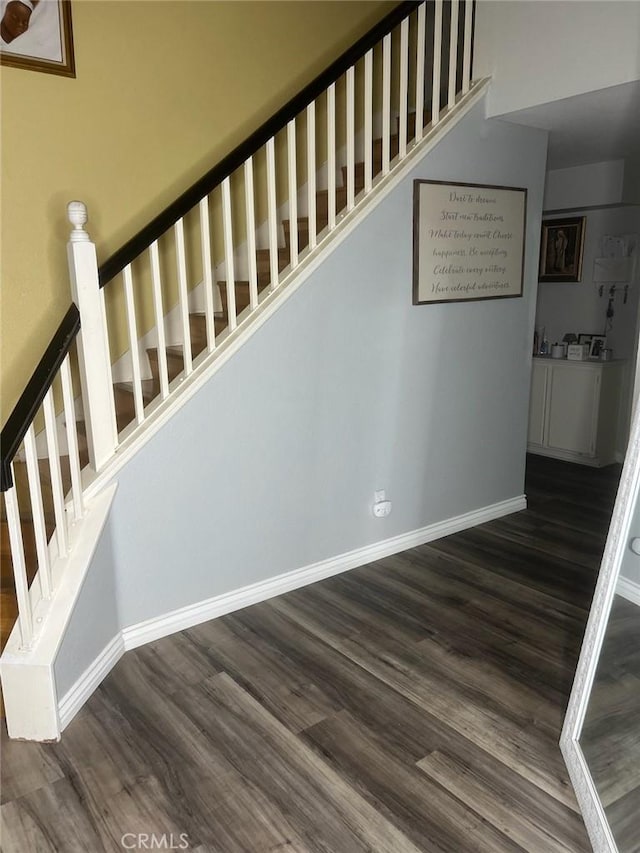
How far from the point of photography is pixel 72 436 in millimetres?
2277

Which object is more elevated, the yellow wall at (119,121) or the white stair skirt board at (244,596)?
the yellow wall at (119,121)

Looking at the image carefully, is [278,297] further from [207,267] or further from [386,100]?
[386,100]

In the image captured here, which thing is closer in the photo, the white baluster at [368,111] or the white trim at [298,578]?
the white trim at [298,578]

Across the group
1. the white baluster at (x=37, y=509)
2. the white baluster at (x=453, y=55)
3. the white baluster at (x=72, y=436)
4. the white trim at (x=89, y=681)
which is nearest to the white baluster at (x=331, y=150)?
the white baluster at (x=453, y=55)

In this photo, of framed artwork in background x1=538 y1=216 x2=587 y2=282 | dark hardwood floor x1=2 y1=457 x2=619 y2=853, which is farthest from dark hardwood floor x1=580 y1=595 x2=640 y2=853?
framed artwork in background x1=538 y1=216 x2=587 y2=282

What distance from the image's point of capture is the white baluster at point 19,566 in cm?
203

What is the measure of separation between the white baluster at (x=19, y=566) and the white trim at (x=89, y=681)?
28 centimetres

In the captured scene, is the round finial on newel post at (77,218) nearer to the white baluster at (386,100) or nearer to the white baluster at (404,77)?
the white baluster at (386,100)

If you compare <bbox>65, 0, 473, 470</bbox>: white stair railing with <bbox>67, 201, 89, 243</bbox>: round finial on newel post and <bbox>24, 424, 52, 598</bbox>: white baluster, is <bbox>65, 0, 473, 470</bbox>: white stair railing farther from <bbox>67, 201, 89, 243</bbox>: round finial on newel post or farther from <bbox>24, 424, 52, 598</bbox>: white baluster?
<bbox>24, 424, 52, 598</bbox>: white baluster

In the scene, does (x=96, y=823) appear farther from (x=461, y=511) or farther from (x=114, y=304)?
(x=461, y=511)

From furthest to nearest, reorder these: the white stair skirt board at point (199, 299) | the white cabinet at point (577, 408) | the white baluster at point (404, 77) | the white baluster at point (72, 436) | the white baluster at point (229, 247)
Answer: the white cabinet at point (577, 408) < the white stair skirt board at point (199, 299) < the white baluster at point (404, 77) < the white baluster at point (229, 247) < the white baluster at point (72, 436)

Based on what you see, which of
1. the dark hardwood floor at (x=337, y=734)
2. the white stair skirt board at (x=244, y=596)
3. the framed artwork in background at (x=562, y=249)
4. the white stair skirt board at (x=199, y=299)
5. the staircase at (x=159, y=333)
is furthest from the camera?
the framed artwork in background at (x=562, y=249)

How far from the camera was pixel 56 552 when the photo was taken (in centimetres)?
233

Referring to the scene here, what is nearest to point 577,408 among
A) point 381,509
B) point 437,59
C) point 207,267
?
point 381,509
